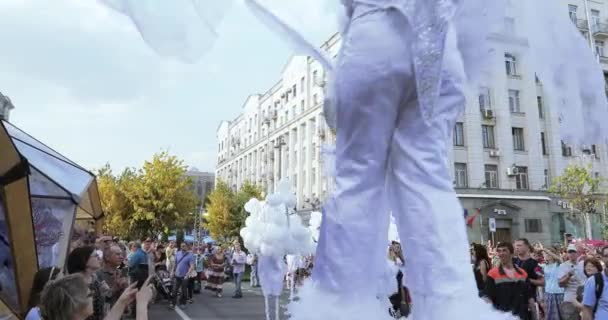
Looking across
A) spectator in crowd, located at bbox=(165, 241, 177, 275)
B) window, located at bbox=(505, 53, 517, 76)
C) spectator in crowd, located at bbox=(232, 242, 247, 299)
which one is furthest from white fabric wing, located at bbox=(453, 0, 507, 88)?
spectator in crowd, located at bbox=(232, 242, 247, 299)

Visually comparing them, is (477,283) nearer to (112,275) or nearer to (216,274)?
(112,275)

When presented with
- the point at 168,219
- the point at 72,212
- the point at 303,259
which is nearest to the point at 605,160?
Answer: the point at 303,259

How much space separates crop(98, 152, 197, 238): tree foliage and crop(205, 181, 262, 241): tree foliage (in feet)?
43.5

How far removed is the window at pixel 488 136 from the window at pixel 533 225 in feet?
16.5

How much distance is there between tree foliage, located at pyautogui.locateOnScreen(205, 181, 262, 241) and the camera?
43.8m

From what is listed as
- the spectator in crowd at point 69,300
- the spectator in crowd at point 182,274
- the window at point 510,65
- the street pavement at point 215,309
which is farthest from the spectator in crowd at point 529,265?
the spectator in crowd at point 182,274

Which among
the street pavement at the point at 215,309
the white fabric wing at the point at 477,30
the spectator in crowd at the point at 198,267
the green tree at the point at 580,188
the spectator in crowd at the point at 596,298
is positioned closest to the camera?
the white fabric wing at the point at 477,30

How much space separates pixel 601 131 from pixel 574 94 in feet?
0.75

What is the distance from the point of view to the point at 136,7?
7.57ft

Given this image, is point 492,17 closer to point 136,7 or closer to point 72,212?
point 136,7

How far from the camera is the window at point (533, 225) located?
103 ft

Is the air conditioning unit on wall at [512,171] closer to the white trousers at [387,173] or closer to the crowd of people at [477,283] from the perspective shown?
the crowd of people at [477,283]

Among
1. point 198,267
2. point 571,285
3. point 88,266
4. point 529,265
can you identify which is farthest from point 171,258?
point 88,266

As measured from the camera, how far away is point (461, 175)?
3147cm
